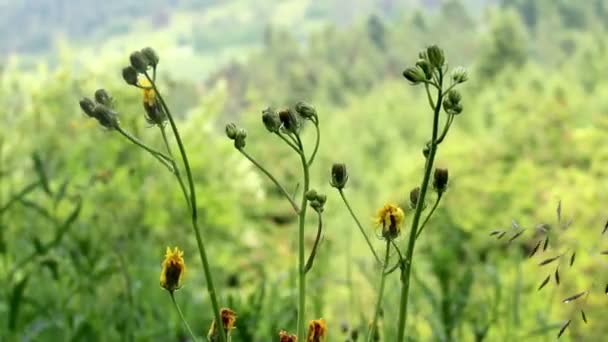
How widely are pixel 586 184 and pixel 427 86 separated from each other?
1866 centimetres

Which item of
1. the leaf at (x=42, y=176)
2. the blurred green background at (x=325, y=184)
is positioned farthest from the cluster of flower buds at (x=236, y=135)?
the leaf at (x=42, y=176)

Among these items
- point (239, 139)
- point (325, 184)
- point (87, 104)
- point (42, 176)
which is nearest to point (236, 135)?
point (239, 139)

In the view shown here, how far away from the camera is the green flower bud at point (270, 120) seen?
0.57 meters

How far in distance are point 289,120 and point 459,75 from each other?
12 cm

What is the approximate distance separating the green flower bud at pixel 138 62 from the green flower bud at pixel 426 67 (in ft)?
0.58

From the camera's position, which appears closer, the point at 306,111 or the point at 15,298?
Answer: the point at 306,111

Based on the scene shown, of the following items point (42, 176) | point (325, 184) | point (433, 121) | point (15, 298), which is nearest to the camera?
point (433, 121)

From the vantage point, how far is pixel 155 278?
1.80m

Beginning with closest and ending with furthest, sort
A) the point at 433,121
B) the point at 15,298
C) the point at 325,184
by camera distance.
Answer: the point at 433,121 → the point at 15,298 → the point at 325,184

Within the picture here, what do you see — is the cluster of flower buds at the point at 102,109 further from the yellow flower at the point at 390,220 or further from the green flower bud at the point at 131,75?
the yellow flower at the point at 390,220

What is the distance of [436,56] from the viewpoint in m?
0.52

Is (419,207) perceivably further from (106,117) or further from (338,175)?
(106,117)

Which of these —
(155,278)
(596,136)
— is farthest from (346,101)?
(155,278)

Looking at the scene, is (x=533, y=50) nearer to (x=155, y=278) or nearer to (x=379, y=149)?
(x=379, y=149)
